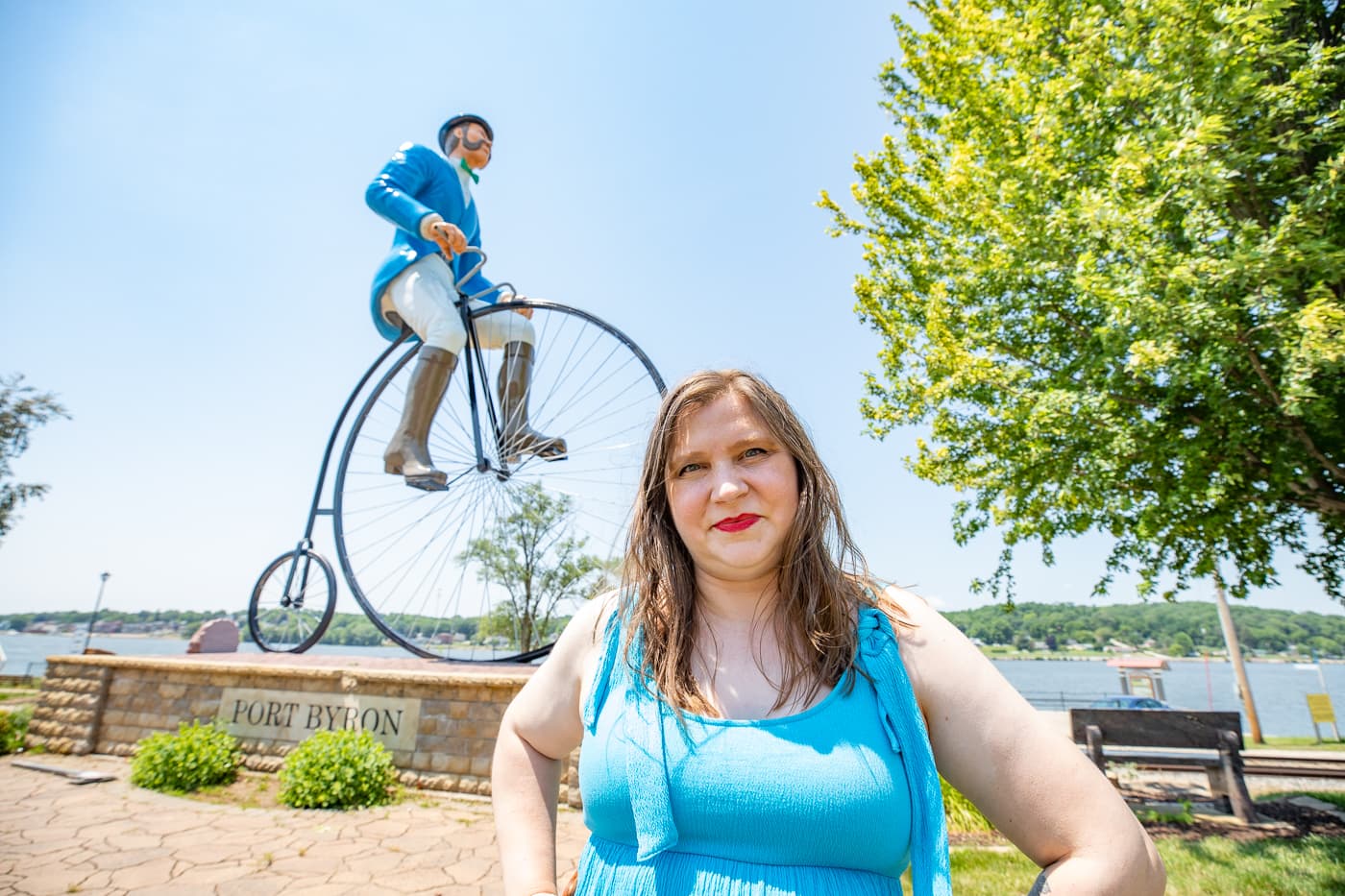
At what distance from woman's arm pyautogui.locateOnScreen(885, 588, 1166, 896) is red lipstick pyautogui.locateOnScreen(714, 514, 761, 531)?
339 mm

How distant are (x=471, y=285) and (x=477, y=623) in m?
4.13

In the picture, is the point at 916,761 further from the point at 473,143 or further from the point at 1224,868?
the point at 473,143

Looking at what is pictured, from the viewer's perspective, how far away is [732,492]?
1178mm

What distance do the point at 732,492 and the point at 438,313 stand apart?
5.51 meters

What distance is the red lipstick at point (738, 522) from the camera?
1.20 meters

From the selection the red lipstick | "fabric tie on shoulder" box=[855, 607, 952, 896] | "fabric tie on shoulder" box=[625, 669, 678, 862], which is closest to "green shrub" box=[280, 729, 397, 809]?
"fabric tie on shoulder" box=[625, 669, 678, 862]

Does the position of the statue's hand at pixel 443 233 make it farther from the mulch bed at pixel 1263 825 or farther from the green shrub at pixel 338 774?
the mulch bed at pixel 1263 825

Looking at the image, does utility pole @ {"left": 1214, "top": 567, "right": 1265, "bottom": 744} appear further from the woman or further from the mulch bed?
the woman

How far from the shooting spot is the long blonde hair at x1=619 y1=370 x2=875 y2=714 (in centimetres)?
112

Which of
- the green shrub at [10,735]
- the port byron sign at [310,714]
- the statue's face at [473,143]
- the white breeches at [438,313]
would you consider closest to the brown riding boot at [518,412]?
the white breeches at [438,313]

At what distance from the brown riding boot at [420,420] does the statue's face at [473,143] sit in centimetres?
220

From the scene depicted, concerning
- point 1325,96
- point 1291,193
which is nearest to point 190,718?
point 1291,193

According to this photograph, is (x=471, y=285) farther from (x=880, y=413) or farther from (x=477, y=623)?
(x=880, y=413)

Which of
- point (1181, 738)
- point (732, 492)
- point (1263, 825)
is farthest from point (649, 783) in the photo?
point (1181, 738)
